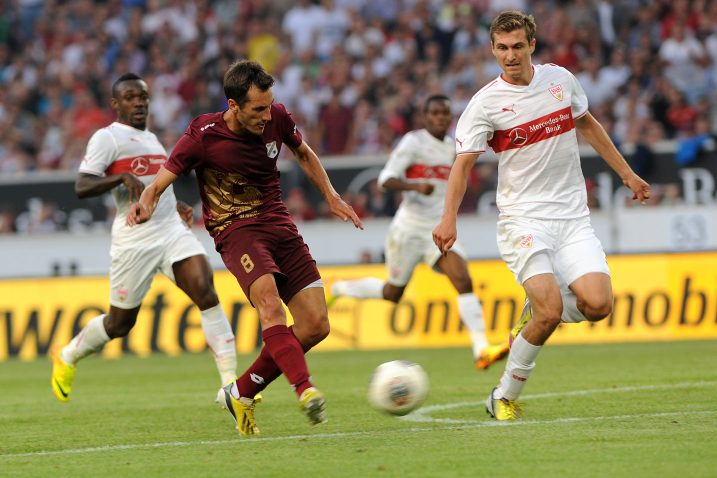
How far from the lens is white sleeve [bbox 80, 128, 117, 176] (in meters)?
11.5

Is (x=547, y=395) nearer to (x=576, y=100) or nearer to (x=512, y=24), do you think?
(x=576, y=100)

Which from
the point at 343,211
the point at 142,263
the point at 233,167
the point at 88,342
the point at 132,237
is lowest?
the point at 88,342

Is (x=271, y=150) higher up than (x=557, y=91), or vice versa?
(x=557, y=91)

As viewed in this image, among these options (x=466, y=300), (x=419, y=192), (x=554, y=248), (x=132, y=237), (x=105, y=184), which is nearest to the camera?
(x=554, y=248)

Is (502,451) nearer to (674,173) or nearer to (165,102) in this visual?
(674,173)

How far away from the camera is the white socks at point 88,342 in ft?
39.2

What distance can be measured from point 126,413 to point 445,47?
1379cm

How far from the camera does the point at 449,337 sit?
60.1 ft

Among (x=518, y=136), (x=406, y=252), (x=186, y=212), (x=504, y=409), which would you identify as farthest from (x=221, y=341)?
(x=406, y=252)

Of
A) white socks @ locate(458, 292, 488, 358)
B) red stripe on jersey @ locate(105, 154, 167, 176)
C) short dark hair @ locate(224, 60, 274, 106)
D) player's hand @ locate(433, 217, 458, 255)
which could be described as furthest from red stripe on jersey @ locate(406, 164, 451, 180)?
short dark hair @ locate(224, 60, 274, 106)

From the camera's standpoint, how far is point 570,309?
9.14 m

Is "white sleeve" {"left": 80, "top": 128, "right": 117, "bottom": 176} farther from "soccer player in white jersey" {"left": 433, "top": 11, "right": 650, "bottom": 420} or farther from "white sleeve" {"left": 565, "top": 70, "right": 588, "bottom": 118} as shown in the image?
"white sleeve" {"left": 565, "top": 70, "right": 588, "bottom": 118}

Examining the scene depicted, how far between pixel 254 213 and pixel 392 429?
5.49 feet

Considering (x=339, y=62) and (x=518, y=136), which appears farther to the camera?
(x=339, y=62)
